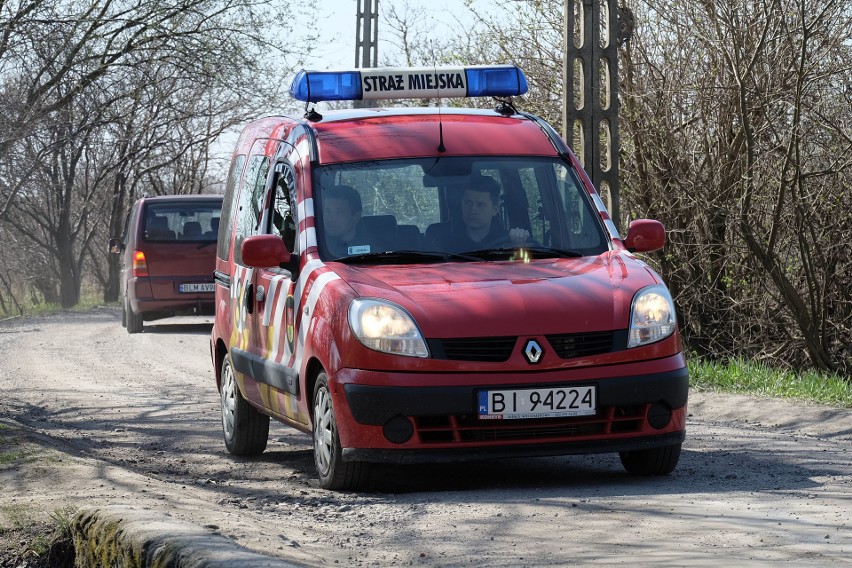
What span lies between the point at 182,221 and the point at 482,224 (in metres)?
13.8

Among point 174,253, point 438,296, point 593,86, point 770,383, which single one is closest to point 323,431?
point 438,296

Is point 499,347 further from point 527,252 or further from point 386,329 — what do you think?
point 527,252

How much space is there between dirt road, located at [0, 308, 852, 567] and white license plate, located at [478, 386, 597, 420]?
371 millimetres

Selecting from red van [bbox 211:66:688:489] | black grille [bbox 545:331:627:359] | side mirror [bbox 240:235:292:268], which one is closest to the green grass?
red van [bbox 211:66:688:489]

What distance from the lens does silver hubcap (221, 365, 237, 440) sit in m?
9.16

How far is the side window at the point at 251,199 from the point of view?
28.7ft

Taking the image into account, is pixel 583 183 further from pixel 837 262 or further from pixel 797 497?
pixel 837 262

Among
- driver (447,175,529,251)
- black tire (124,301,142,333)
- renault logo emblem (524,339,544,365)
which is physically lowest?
black tire (124,301,142,333)

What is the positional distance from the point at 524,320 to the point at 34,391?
27.4 ft

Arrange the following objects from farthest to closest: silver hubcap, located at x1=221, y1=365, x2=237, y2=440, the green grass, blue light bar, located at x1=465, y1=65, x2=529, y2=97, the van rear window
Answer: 1. the van rear window
2. the green grass
3. silver hubcap, located at x1=221, y1=365, x2=237, y2=440
4. blue light bar, located at x1=465, y1=65, x2=529, y2=97

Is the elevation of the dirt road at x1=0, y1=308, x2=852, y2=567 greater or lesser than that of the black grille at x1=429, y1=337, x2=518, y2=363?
lesser

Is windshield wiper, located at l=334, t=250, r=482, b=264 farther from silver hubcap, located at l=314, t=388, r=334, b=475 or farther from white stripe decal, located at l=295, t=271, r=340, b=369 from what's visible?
silver hubcap, located at l=314, t=388, r=334, b=475

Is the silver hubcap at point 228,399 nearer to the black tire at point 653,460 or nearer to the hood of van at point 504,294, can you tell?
the hood of van at point 504,294

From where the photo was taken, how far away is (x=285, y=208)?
26.7ft
